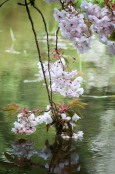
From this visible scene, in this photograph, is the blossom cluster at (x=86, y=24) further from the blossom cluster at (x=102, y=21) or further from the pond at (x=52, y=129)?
the pond at (x=52, y=129)

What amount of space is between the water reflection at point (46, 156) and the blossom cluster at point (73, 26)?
2.17 ft

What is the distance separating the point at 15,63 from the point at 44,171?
219cm

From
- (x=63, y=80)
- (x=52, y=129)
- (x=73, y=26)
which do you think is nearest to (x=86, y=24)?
(x=73, y=26)

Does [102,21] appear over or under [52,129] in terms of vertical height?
over

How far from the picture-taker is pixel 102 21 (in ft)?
A: 5.77

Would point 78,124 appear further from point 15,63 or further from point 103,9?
point 15,63

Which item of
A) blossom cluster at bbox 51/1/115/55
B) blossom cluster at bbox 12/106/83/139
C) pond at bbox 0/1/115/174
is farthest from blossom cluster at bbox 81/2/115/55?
blossom cluster at bbox 12/106/83/139

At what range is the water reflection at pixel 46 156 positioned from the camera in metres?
2.41

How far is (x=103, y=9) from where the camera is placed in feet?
5.85

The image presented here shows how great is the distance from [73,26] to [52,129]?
3.74 ft

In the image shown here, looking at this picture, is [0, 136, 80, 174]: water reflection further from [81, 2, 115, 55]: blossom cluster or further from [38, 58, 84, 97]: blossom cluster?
[81, 2, 115, 55]: blossom cluster

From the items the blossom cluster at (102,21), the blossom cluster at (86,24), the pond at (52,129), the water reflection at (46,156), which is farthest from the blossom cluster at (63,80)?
the blossom cluster at (102,21)

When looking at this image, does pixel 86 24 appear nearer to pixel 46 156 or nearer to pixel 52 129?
pixel 46 156

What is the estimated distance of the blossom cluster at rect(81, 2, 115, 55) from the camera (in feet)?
5.75
